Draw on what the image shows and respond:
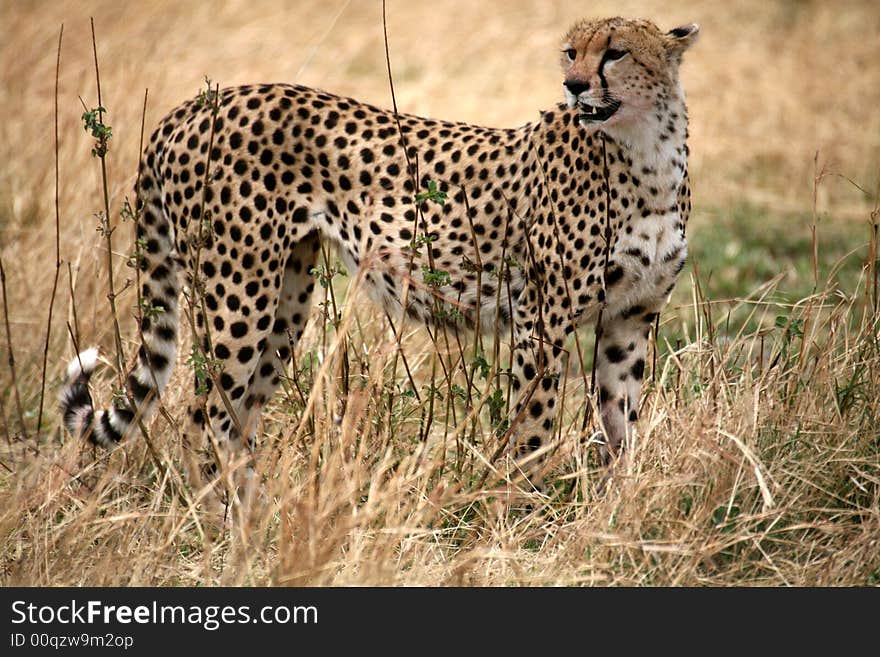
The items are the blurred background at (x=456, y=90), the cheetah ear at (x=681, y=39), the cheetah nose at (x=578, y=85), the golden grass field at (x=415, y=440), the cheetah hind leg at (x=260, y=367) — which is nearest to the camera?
the golden grass field at (x=415, y=440)

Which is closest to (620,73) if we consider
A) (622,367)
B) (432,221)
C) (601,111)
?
(601,111)

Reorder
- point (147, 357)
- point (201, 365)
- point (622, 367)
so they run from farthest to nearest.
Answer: point (622, 367) < point (147, 357) < point (201, 365)

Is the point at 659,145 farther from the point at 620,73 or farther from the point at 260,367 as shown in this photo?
the point at 260,367

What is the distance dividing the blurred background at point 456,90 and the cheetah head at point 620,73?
0.69 metres

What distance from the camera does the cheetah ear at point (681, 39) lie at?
327 cm

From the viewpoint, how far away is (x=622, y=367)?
139 inches

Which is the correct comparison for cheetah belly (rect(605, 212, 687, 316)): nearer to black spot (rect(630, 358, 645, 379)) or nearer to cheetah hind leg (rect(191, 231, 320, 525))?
black spot (rect(630, 358, 645, 379))

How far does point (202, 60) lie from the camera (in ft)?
22.6

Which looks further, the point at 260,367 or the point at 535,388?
the point at 260,367

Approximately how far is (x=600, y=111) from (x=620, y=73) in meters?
0.11

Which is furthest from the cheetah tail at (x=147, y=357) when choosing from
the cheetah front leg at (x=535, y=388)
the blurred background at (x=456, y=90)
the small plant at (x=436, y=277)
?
the cheetah front leg at (x=535, y=388)

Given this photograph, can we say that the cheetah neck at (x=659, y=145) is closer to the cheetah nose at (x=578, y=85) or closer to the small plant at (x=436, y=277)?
the cheetah nose at (x=578, y=85)
